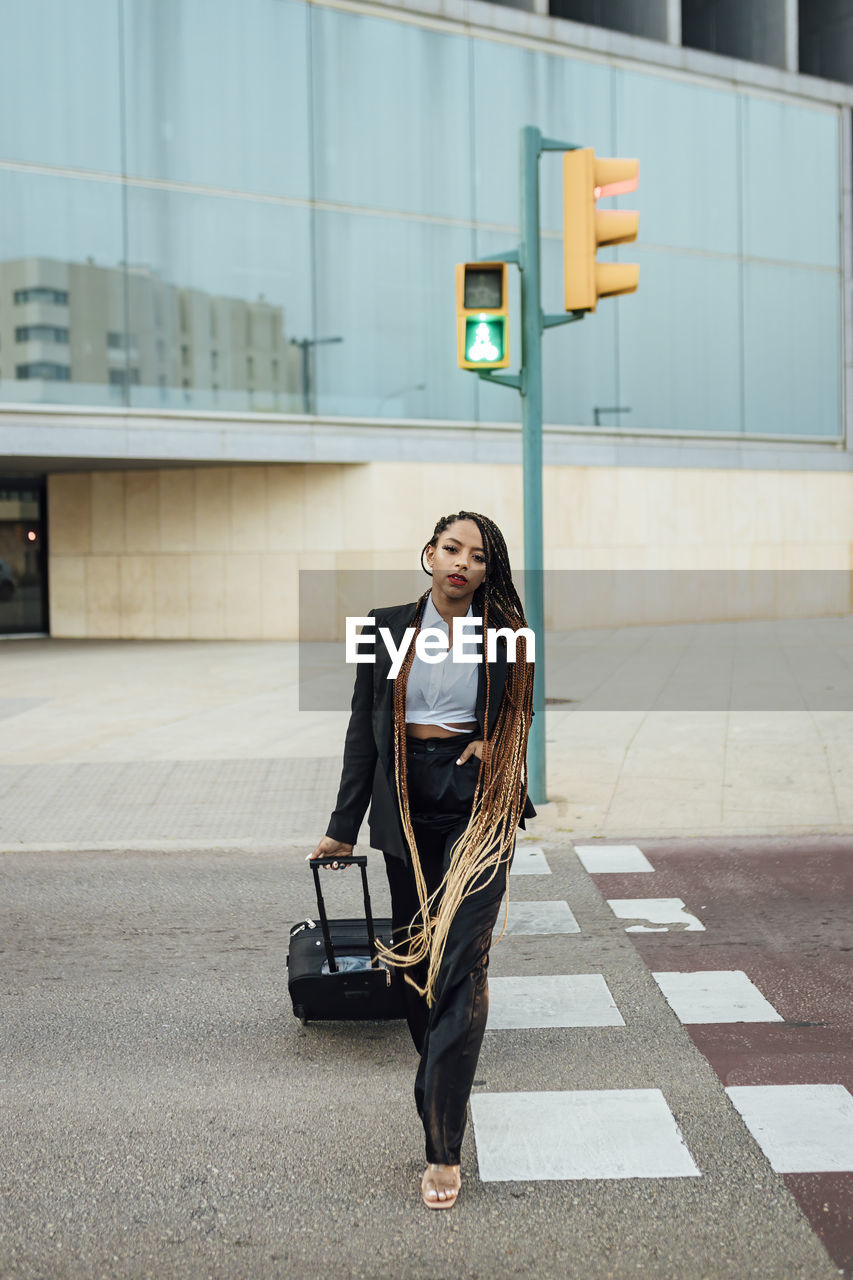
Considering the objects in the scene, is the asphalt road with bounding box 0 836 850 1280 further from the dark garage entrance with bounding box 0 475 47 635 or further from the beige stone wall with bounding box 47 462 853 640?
the dark garage entrance with bounding box 0 475 47 635

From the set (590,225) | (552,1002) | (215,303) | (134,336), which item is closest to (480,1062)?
(552,1002)

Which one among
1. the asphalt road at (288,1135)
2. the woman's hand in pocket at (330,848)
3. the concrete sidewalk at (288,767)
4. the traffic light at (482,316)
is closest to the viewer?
the asphalt road at (288,1135)

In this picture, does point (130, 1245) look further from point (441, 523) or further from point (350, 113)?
point (350, 113)

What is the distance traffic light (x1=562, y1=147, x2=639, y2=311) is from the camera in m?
8.11

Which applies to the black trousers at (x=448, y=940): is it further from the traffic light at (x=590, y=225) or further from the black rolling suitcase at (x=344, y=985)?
the traffic light at (x=590, y=225)

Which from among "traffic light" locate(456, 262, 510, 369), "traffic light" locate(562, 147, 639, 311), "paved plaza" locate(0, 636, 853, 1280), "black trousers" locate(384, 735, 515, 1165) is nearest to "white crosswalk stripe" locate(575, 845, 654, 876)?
"paved plaza" locate(0, 636, 853, 1280)

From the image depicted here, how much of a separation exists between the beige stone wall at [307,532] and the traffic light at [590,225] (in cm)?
1319

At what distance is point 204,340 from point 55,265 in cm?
244

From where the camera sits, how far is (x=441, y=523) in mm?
3850

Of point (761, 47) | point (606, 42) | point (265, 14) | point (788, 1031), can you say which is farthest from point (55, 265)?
point (788, 1031)

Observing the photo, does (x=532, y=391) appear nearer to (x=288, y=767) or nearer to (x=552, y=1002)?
(x=288, y=767)

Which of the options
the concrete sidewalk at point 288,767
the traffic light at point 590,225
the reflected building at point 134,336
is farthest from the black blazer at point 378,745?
the reflected building at point 134,336

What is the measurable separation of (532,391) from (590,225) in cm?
115

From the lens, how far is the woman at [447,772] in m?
3.67
